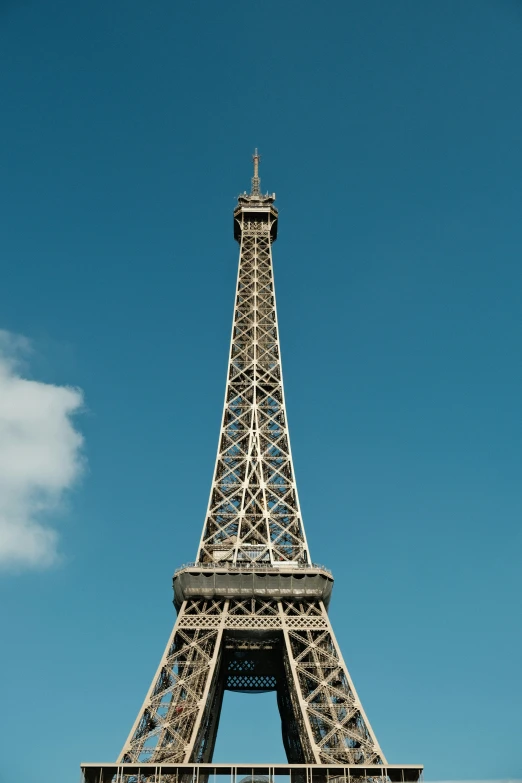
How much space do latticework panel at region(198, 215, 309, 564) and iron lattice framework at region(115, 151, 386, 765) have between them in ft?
0.33

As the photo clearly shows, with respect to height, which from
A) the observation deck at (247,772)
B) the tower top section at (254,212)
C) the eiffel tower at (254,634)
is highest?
the tower top section at (254,212)

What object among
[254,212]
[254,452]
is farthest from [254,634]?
[254,212]

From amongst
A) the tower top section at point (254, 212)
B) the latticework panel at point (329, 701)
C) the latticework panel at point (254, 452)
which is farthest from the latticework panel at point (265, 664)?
the tower top section at point (254, 212)

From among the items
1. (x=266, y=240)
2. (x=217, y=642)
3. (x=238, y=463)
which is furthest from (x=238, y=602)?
(x=266, y=240)

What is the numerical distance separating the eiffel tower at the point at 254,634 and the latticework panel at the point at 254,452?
103 millimetres

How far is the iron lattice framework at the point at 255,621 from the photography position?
4550 centimetres

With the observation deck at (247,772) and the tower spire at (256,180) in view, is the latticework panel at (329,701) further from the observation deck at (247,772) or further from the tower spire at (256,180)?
the tower spire at (256,180)

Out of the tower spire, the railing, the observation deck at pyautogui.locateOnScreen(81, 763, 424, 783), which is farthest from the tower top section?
the observation deck at pyautogui.locateOnScreen(81, 763, 424, 783)

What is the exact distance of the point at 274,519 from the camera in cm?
5719

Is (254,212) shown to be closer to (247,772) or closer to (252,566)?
(252,566)

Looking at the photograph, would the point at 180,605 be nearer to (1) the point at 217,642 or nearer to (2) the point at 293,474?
(1) the point at 217,642

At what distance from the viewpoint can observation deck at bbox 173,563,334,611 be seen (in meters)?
51.8

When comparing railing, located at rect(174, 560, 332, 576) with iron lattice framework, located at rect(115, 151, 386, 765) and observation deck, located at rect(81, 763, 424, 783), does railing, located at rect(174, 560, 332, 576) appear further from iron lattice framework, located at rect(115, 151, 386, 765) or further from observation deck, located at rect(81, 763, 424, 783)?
observation deck, located at rect(81, 763, 424, 783)

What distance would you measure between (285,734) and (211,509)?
635 inches
